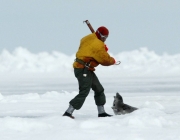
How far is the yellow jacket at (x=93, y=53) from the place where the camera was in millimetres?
8188

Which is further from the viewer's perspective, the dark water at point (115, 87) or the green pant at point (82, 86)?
A: the dark water at point (115, 87)

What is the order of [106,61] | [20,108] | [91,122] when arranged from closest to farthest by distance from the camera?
[91,122]
[106,61]
[20,108]

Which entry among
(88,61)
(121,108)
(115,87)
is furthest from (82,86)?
(115,87)

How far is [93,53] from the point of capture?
823 centimetres

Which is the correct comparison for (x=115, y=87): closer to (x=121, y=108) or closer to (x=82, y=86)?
(x=121, y=108)

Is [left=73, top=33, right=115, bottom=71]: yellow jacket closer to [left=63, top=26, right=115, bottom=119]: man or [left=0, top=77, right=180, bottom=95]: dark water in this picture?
[left=63, top=26, right=115, bottom=119]: man

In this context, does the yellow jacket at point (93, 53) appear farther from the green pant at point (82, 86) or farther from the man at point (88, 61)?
the green pant at point (82, 86)

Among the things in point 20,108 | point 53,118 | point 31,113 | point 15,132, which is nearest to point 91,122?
point 53,118

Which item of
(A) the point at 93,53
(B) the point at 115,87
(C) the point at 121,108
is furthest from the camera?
(B) the point at 115,87

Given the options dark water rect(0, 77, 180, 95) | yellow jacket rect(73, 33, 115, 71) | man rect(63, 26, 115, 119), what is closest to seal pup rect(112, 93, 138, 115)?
man rect(63, 26, 115, 119)

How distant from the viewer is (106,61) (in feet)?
26.8

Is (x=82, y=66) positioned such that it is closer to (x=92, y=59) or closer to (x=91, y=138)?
(x=92, y=59)

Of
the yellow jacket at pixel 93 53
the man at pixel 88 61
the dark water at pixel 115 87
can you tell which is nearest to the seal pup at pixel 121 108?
the man at pixel 88 61

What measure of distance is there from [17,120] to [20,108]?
14.4 feet
